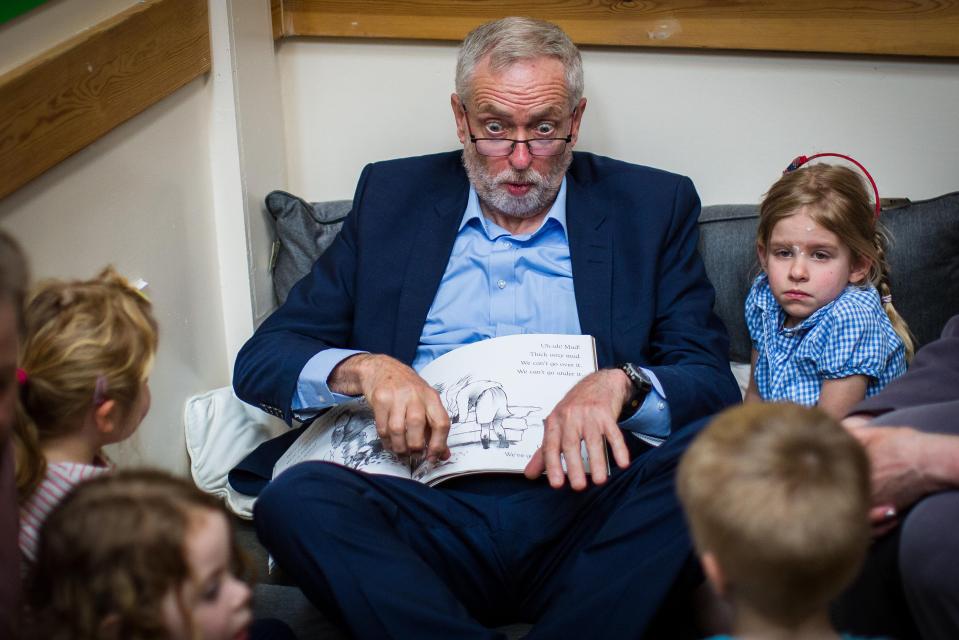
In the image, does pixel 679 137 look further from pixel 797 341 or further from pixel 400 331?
pixel 400 331

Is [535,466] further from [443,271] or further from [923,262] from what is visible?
[923,262]

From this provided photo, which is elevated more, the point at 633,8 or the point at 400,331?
the point at 633,8

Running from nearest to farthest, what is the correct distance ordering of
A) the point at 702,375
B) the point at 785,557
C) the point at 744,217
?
the point at 785,557 < the point at 702,375 < the point at 744,217

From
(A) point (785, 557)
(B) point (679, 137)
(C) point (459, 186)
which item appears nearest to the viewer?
(A) point (785, 557)

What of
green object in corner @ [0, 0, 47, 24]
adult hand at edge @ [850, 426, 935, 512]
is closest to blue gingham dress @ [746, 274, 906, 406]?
adult hand at edge @ [850, 426, 935, 512]

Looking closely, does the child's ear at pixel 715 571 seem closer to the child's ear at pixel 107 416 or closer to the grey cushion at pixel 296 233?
the child's ear at pixel 107 416

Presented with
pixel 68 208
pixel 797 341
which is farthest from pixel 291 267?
pixel 797 341

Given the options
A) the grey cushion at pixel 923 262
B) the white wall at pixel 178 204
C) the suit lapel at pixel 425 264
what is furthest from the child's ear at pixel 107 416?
the grey cushion at pixel 923 262

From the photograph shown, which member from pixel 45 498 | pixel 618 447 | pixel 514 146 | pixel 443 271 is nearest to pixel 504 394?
pixel 618 447

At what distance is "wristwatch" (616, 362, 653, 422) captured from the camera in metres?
1.87

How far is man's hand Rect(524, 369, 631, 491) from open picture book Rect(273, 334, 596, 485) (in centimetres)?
10

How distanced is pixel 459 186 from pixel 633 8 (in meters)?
0.66

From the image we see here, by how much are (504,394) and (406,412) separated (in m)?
0.21

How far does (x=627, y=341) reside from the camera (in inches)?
83.2
